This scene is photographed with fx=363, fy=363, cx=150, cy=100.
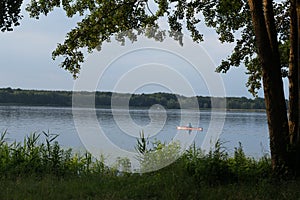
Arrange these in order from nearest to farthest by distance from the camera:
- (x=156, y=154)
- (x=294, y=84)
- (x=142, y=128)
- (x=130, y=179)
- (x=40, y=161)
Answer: (x=130, y=179), (x=40, y=161), (x=294, y=84), (x=156, y=154), (x=142, y=128)

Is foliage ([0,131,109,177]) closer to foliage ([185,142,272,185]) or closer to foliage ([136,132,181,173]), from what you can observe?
foliage ([136,132,181,173])

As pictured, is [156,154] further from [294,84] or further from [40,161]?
[294,84]

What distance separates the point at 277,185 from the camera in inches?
238

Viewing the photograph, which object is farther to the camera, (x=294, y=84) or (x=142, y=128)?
(x=142, y=128)

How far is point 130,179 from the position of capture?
652 cm

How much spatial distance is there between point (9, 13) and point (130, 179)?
161 inches

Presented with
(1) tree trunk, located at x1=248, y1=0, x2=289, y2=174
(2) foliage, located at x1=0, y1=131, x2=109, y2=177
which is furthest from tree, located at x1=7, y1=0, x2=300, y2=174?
(2) foliage, located at x1=0, y1=131, x2=109, y2=177

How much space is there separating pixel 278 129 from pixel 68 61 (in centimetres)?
538

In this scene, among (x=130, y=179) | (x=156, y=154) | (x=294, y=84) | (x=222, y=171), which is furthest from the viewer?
(x=156, y=154)

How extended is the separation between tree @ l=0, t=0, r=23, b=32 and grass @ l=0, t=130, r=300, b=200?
2.67 meters

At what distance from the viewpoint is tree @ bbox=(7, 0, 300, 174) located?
687cm

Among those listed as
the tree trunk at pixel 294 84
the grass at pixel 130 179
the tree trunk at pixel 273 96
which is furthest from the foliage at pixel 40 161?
the tree trunk at pixel 294 84

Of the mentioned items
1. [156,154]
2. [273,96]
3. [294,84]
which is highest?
[294,84]

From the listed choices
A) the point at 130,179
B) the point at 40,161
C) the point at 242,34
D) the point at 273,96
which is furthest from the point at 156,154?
the point at 242,34
